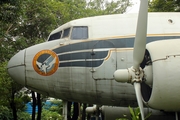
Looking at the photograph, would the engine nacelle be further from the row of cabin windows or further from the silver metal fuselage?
the row of cabin windows

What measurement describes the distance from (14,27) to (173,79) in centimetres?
1394

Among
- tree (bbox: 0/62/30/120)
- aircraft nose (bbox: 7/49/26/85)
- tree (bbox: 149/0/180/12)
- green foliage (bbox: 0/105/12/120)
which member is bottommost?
green foliage (bbox: 0/105/12/120)

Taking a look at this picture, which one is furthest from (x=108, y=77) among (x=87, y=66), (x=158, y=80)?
(x=158, y=80)

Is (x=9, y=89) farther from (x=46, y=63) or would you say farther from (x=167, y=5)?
(x=167, y=5)

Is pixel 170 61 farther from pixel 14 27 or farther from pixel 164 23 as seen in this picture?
pixel 14 27

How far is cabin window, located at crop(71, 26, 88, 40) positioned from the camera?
8.76 metres

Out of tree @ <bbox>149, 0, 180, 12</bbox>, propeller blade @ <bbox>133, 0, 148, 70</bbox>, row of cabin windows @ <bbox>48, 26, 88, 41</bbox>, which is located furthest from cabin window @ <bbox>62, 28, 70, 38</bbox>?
Result: tree @ <bbox>149, 0, 180, 12</bbox>

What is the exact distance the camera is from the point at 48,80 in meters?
8.33

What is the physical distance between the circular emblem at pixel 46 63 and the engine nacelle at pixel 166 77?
332 cm

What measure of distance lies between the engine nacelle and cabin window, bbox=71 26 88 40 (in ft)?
10.2

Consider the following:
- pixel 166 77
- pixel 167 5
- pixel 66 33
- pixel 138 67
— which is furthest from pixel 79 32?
pixel 167 5

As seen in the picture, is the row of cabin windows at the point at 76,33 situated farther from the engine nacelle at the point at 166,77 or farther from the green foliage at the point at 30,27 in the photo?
the green foliage at the point at 30,27

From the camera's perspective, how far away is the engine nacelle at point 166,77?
5812 millimetres

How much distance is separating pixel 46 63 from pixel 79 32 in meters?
1.53
